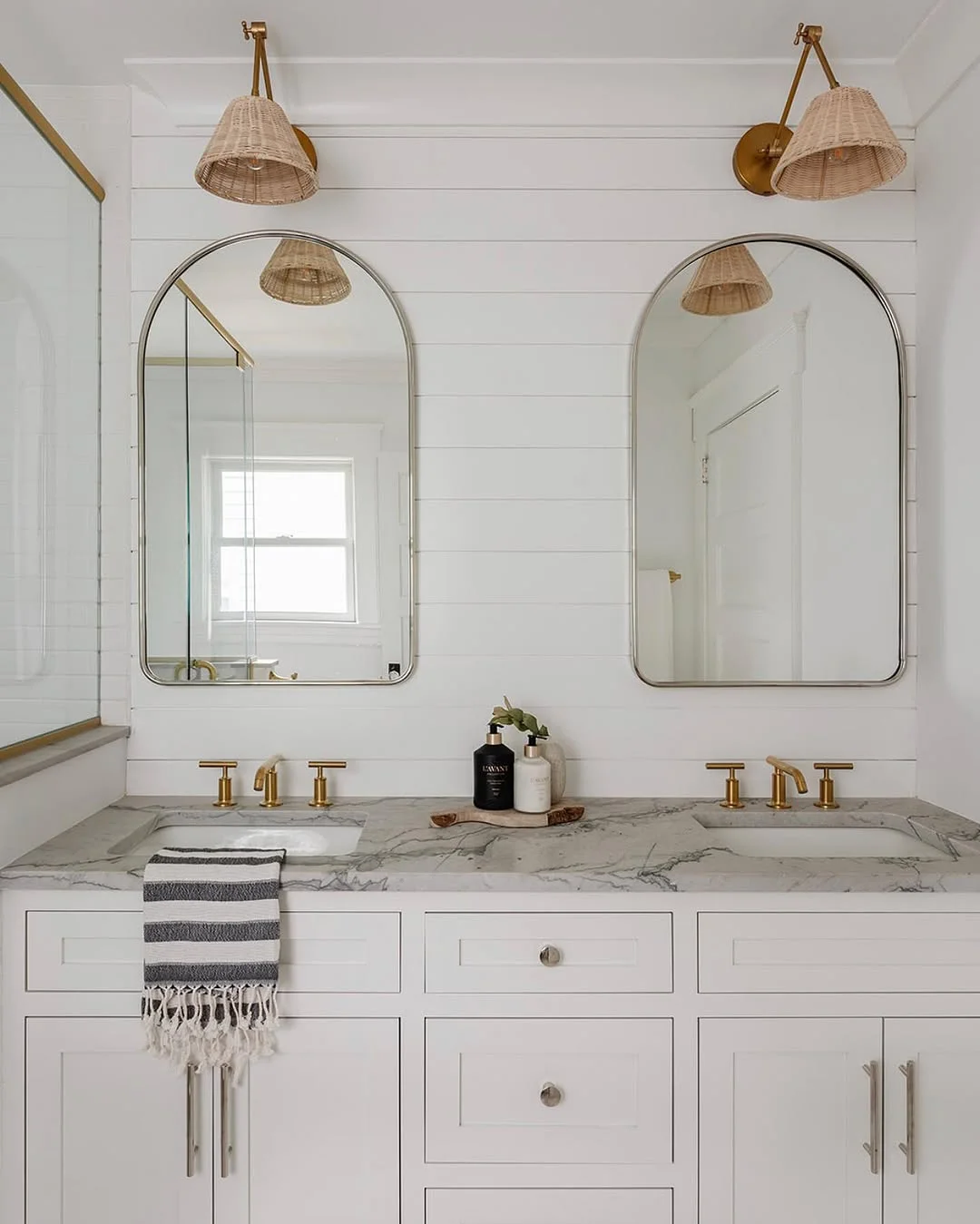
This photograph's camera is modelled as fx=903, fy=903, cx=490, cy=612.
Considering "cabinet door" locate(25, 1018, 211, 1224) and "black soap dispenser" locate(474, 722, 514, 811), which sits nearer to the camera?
"cabinet door" locate(25, 1018, 211, 1224)

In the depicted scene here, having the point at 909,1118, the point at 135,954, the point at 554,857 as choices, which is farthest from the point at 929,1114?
the point at 135,954

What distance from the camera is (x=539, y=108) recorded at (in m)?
2.02

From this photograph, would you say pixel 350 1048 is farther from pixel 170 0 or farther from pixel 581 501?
pixel 170 0

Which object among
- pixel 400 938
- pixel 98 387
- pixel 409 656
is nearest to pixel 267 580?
pixel 409 656

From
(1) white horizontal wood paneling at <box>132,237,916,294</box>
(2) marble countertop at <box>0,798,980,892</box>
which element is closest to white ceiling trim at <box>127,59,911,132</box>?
(1) white horizontal wood paneling at <box>132,237,916,294</box>

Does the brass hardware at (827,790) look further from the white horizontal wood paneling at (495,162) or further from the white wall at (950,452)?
the white horizontal wood paneling at (495,162)

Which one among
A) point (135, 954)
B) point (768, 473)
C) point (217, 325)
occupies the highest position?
point (217, 325)

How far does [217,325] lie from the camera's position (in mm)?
2035

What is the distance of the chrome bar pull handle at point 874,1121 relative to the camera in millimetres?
1524

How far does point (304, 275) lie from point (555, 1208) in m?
1.92

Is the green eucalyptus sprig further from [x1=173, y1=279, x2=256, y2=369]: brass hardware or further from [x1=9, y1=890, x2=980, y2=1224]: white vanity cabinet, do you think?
[x1=173, y1=279, x2=256, y2=369]: brass hardware

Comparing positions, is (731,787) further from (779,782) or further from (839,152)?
(839,152)

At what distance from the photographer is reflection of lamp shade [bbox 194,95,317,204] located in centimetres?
165

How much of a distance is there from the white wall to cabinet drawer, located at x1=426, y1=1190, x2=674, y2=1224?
97 cm
